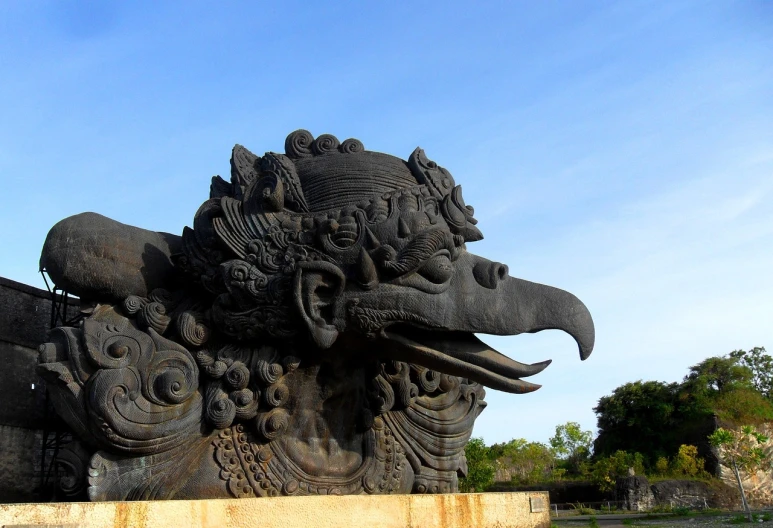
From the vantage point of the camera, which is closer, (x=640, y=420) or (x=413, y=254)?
(x=413, y=254)

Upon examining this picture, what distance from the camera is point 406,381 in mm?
5543

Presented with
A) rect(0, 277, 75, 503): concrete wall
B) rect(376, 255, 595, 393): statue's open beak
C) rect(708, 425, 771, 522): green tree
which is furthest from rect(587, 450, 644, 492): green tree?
rect(0, 277, 75, 503): concrete wall

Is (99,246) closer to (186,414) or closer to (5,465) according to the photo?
(186,414)

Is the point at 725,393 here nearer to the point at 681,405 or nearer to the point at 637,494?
the point at 681,405

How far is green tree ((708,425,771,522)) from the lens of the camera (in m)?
27.9

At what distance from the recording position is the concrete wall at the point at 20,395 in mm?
5570

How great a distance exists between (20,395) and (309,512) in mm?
2863

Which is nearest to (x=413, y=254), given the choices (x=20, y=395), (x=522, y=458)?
(x=20, y=395)

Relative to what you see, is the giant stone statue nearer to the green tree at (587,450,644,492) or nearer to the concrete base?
the concrete base

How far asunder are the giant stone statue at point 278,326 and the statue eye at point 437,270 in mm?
11

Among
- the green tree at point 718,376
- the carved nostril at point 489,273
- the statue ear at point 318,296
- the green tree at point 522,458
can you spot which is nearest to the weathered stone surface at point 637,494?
the green tree at point 718,376

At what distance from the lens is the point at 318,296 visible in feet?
15.8

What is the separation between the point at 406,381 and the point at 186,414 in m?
1.72

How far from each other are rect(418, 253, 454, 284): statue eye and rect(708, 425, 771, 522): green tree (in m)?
→ 24.7
